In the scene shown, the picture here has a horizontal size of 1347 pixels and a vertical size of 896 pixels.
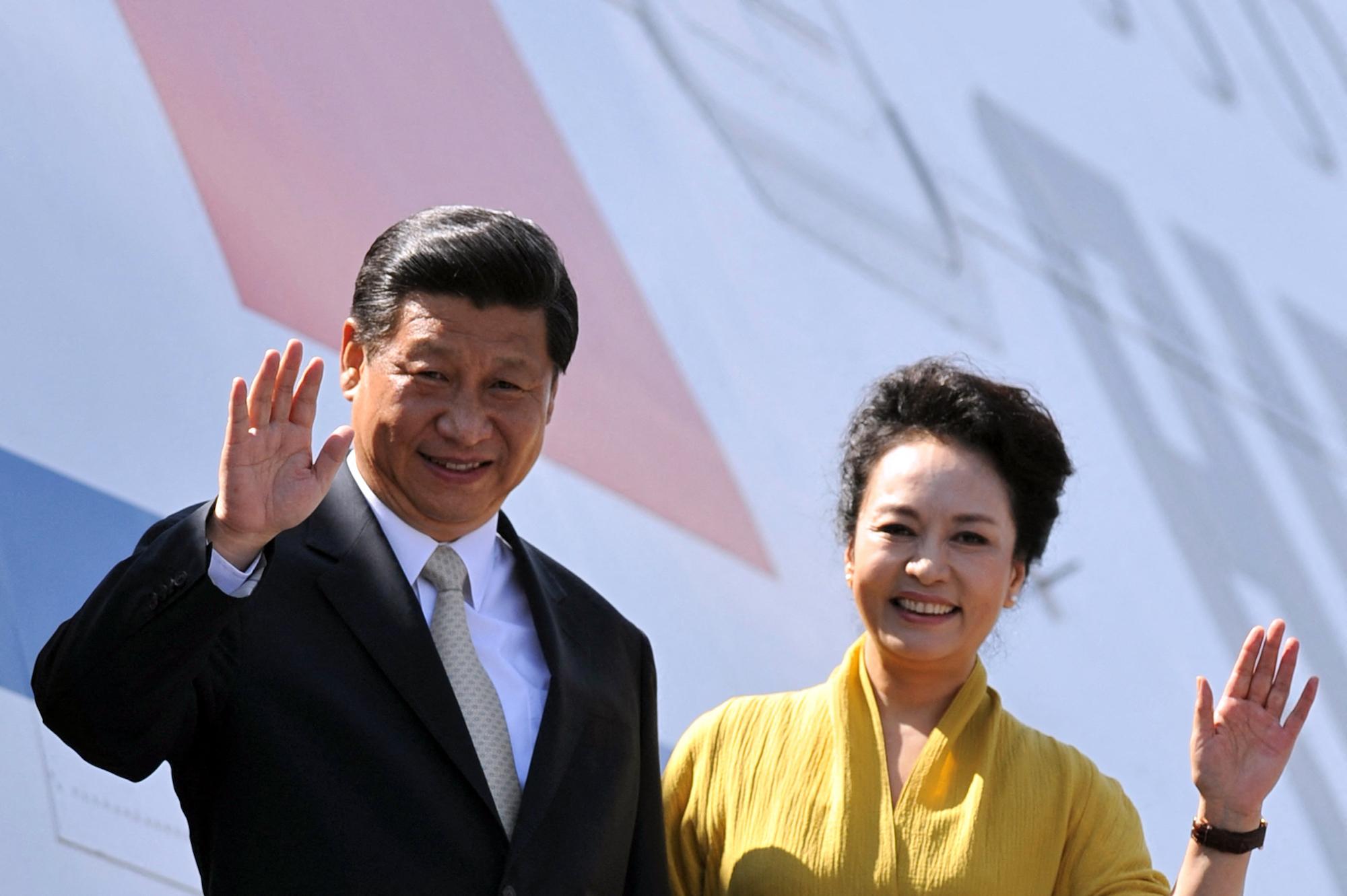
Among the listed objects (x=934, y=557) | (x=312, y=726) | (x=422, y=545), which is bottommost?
(x=934, y=557)

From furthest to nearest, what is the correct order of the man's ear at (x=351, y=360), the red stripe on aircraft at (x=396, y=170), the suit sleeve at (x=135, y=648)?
the red stripe on aircraft at (x=396, y=170) < the man's ear at (x=351, y=360) < the suit sleeve at (x=135, y=648)

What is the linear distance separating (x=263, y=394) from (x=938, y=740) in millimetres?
846

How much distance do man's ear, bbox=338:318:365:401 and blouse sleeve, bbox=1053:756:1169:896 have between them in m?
0.85

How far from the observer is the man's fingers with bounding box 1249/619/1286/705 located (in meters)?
1.60

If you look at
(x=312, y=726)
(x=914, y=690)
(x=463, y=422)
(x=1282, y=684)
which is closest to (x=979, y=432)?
(x=914, y=690)

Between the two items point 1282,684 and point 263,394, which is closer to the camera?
point 263,394

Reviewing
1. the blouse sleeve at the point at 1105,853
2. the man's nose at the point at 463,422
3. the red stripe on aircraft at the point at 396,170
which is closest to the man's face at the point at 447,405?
the man's nose at the point at 463,422

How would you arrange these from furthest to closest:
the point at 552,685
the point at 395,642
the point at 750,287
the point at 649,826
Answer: the point at 750,287 → the point at 649,826 → the point at 552,685 → the point at 395,642

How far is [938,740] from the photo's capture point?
1.70m

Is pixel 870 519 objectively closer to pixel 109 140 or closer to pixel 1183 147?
pixel 109 140

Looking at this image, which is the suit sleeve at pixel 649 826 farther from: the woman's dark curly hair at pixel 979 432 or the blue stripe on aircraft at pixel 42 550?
the blue stripe on aircraft at pixel 42 550

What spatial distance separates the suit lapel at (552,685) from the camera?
1361 mm

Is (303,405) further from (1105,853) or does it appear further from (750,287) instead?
(750,287)

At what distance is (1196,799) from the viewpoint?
8.48 feet
